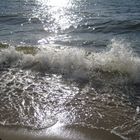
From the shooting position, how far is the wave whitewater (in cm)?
922

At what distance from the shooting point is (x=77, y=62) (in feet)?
Answer: 31.7

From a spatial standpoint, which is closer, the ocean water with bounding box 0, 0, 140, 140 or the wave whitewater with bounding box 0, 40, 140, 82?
the ocean water with bounding box 0, 0, 140, 140

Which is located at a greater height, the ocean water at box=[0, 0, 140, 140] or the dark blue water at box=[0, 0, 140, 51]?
the dark blue water at box=[0, 0, 140, 51]

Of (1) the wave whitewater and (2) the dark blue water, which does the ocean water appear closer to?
(1) the wave whitewater

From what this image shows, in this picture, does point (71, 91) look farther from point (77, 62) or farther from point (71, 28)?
point (71, 28)

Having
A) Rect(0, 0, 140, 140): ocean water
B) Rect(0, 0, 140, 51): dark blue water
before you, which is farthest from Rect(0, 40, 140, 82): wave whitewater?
Rect(0, 0, 140, 51): dark blue water

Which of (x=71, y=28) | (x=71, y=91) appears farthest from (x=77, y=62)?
(x=71, y=28)

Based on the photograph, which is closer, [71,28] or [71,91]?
[71,91]

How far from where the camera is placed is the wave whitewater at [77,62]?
922 centimetres

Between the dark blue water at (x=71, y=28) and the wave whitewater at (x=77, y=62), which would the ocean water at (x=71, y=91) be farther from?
the dark blue water at (x=71, y=28)

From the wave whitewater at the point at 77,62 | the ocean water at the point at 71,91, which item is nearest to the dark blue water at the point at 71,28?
the ocean water at the point at 71,91

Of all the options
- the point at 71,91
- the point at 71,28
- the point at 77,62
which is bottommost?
the point at 71,91

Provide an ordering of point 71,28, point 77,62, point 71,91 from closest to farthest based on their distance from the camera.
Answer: point 71,91 → point 77,62 → point 71,28

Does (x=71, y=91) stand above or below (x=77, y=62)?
below
